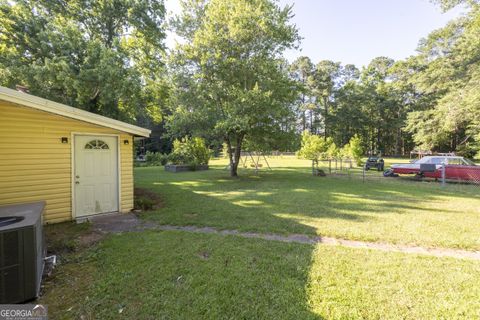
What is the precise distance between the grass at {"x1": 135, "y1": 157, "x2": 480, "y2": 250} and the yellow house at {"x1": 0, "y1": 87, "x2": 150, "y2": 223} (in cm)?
140

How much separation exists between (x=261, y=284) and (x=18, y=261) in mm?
2674

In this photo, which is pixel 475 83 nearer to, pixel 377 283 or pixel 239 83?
pixel 239 83

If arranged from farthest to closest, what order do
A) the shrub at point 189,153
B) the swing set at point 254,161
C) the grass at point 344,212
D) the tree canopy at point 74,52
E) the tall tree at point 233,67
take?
the shrub at point 189,153
the swing set at point 254,161
the tall tree at point 233,67
the tree canopy at point 74,52
the grass at point 344,212

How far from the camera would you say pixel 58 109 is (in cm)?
471

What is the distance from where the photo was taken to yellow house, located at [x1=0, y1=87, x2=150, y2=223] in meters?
4.63

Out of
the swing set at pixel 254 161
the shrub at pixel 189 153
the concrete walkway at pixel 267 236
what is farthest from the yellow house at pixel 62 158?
the shrub at pixel 189 153

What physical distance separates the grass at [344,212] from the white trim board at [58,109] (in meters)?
2.32

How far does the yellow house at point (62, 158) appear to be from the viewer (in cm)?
463

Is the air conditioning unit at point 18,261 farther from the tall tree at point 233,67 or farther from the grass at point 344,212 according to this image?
the tall tree at point 233,67

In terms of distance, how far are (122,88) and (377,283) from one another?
29.4 ft

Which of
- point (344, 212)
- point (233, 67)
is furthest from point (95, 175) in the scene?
point (233, 67)

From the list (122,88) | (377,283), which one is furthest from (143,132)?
(377,283)

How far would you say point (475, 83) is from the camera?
1336cm

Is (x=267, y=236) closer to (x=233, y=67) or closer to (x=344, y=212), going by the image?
(x=344, y=212)
